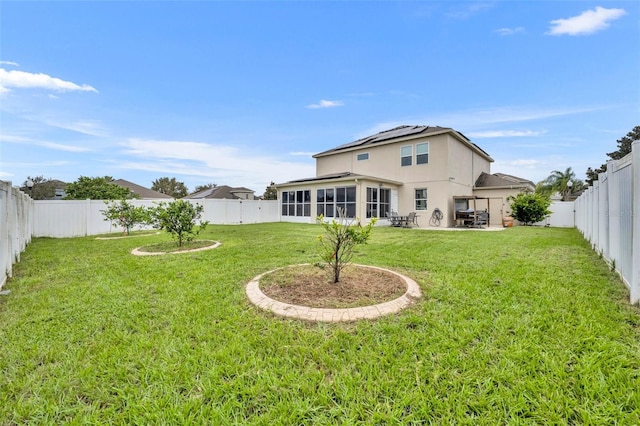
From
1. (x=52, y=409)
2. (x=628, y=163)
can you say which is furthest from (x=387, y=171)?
(x=52, y=409)

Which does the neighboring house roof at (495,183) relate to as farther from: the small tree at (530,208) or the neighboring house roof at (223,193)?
the neighboring house roof at (223,193)

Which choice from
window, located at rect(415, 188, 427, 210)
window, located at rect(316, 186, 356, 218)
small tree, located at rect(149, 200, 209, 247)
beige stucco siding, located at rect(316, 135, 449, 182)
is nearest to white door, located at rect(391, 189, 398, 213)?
beige stucco siding, located at rect(316, 135, 449, 182)

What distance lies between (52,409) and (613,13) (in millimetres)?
13485

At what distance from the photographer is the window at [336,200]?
16281 mm

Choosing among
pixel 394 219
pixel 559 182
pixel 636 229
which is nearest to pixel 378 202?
pixel 394 219

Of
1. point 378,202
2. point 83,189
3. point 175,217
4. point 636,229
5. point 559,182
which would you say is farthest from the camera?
point 83,189

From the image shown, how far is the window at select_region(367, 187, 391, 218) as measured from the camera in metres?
16.2

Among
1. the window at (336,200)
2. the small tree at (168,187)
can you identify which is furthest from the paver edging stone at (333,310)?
the small tree at (168,187)

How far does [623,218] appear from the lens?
12.9ft

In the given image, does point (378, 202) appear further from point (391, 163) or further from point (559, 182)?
point (559, 182)

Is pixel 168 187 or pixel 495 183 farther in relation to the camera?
pixel 168 187

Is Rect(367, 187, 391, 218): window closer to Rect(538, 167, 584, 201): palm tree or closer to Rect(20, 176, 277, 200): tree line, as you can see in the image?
Rect(20, 176, 277, 200): tree line

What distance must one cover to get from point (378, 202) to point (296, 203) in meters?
6.00

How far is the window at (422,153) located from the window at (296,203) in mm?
7187
